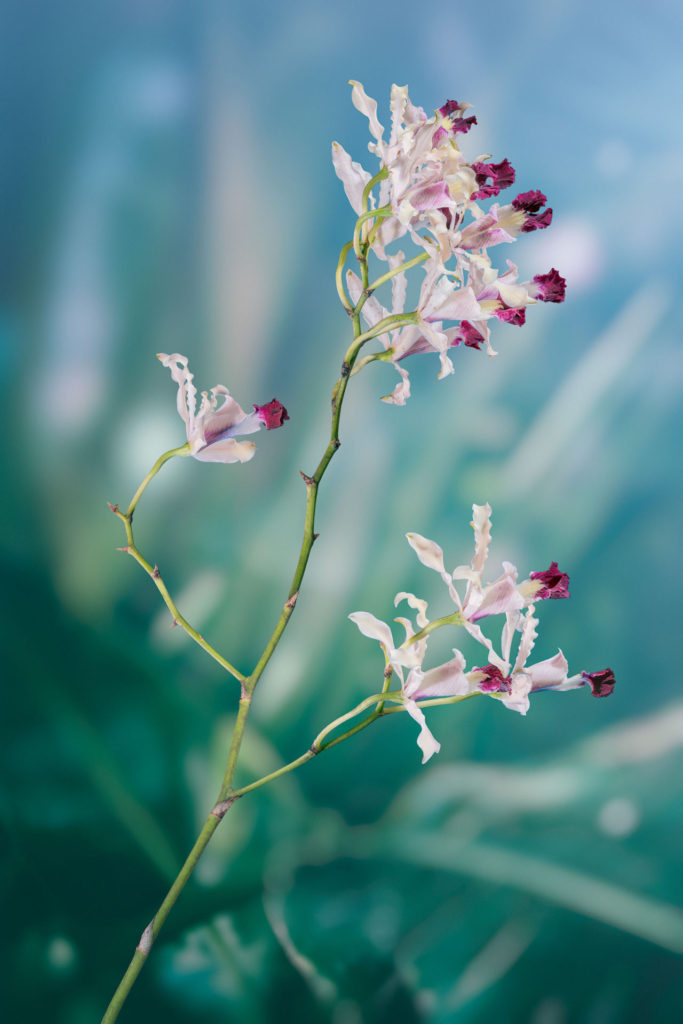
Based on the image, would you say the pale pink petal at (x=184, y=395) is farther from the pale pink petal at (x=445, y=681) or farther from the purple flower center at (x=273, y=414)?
the pale pink petal at (x=445, y=681)

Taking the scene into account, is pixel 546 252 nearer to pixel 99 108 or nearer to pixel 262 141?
pixel 262 141

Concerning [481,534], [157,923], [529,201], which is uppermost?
[529,201]

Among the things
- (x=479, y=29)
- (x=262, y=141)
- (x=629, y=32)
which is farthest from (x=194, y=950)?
(x=629, y=32)

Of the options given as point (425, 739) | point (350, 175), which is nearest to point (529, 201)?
point (350, 175)

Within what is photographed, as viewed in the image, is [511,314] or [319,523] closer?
[511,314]

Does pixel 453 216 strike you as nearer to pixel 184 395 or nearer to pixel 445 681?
pixel 184 395
